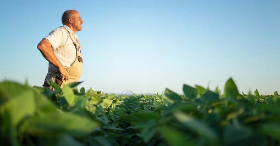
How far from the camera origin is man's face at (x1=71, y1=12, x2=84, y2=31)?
438cm

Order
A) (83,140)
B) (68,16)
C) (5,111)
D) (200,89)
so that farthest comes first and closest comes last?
(68,16) → (200,89) → (83,140) → (5,111)

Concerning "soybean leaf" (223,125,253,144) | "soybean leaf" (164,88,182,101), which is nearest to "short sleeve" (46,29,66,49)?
"soybean leaf" (164,88,182,101)

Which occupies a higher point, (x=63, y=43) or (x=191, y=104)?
(x=63, y=43)

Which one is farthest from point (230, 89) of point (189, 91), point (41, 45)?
point (41, 45)

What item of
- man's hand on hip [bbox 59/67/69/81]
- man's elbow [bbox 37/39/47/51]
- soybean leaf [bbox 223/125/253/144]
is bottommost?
man's hand on hip [bbox 59/67/69/81]

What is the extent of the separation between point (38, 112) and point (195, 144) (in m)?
0.47

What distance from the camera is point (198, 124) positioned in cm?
60

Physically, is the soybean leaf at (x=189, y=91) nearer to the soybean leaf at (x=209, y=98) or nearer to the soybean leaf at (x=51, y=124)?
the soybean leaf at (x=209, y=98)

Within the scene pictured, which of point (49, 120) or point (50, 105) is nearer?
point (49, 120)

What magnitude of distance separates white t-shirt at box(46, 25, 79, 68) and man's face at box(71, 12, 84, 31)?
18cm

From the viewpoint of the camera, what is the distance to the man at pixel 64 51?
342 centimetres

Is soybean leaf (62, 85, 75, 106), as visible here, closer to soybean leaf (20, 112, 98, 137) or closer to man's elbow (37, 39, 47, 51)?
soybean leaf (20, 112, 98, 137)

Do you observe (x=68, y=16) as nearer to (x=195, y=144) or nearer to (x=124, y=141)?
(x=124, y=141)

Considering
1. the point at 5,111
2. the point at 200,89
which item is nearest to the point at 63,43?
the point at 200,89
